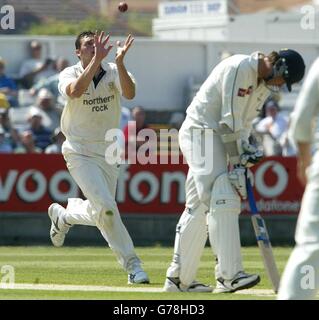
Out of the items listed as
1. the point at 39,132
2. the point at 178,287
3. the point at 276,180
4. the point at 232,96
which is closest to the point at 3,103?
the point at 39,132

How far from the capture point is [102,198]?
45.1 ft

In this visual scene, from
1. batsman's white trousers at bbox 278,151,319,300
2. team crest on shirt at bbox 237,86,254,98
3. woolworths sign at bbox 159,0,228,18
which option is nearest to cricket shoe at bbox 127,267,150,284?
team crest on shirt at bbox 237,86,254,98

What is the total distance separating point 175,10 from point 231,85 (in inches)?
858

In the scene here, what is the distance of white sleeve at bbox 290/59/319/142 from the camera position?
9.16m

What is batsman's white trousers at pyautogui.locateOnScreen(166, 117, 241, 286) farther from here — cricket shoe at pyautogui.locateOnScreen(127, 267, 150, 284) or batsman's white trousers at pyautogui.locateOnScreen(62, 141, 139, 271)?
batsman's white trousers at pyautogui.locateOnScreen(62, 141, 139, 271)

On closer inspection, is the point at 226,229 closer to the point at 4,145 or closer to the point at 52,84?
the point at 4,145

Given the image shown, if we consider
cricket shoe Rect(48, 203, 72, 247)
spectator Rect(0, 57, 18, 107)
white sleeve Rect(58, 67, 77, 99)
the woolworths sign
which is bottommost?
cricket shoe Rect(48, 203, 72, 247)

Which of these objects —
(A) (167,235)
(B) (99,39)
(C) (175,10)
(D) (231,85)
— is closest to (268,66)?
(D) (231,85)

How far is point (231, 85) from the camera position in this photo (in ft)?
39.4

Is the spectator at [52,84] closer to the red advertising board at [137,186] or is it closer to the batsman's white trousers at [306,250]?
the red advertising board at [137,186]

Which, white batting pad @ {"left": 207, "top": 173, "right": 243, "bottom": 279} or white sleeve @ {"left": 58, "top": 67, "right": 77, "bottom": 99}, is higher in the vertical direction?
white sleeve @ {"left": 58, "top": 67, "right": 77, "bottom": 99}

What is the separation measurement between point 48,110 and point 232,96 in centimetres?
1302

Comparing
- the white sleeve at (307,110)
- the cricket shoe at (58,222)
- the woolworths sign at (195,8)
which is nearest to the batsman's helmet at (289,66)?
the white sleeve at (307,110)

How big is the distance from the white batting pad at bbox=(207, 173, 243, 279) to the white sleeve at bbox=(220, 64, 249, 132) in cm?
57
